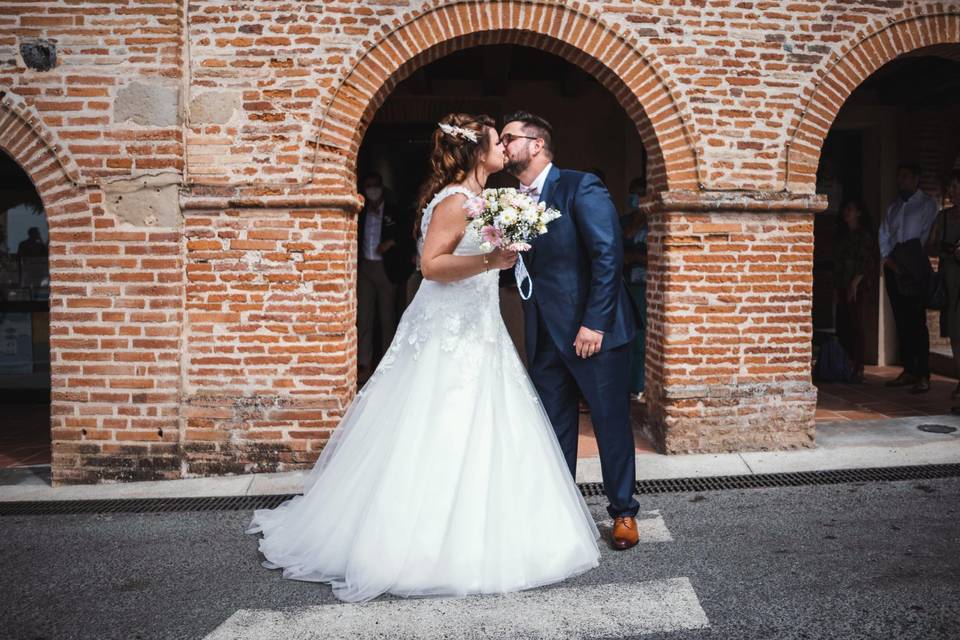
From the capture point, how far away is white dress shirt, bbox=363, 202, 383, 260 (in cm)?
844

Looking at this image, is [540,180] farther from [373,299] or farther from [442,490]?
[373,299]

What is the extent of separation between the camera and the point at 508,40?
571cm

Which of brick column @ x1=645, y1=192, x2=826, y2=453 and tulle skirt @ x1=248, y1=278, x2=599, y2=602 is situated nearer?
tulle skirt @ x1=248, y1=278, x2=599, y2=602

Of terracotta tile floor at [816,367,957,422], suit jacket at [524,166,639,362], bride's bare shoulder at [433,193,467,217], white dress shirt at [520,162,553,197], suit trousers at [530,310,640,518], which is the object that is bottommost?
terracotta tile floor at [816,367,957,422]

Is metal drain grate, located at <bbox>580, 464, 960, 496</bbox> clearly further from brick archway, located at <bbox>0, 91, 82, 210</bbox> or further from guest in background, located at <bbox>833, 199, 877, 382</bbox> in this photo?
brick archway, located at <bbox>0, 91, 82, 210</bbox>

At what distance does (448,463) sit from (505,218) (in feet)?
3.76

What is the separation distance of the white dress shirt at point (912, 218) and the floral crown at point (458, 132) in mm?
5946

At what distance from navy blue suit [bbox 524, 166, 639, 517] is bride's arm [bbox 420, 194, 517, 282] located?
44 cm

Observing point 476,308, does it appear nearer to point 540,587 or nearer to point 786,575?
point 540,587

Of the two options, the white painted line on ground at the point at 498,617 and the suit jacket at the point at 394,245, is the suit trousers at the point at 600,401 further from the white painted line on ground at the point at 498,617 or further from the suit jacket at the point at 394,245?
the suit jacket at the point at 394,245

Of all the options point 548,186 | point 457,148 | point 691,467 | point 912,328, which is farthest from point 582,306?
point 912,328

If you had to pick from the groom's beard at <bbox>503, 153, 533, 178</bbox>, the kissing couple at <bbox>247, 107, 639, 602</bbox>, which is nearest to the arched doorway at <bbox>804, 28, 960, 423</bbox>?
the kissing couple at <bbox>247, 107, 639, 602</bbox>

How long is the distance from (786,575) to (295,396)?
3330mm

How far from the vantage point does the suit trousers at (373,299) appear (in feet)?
28.1
